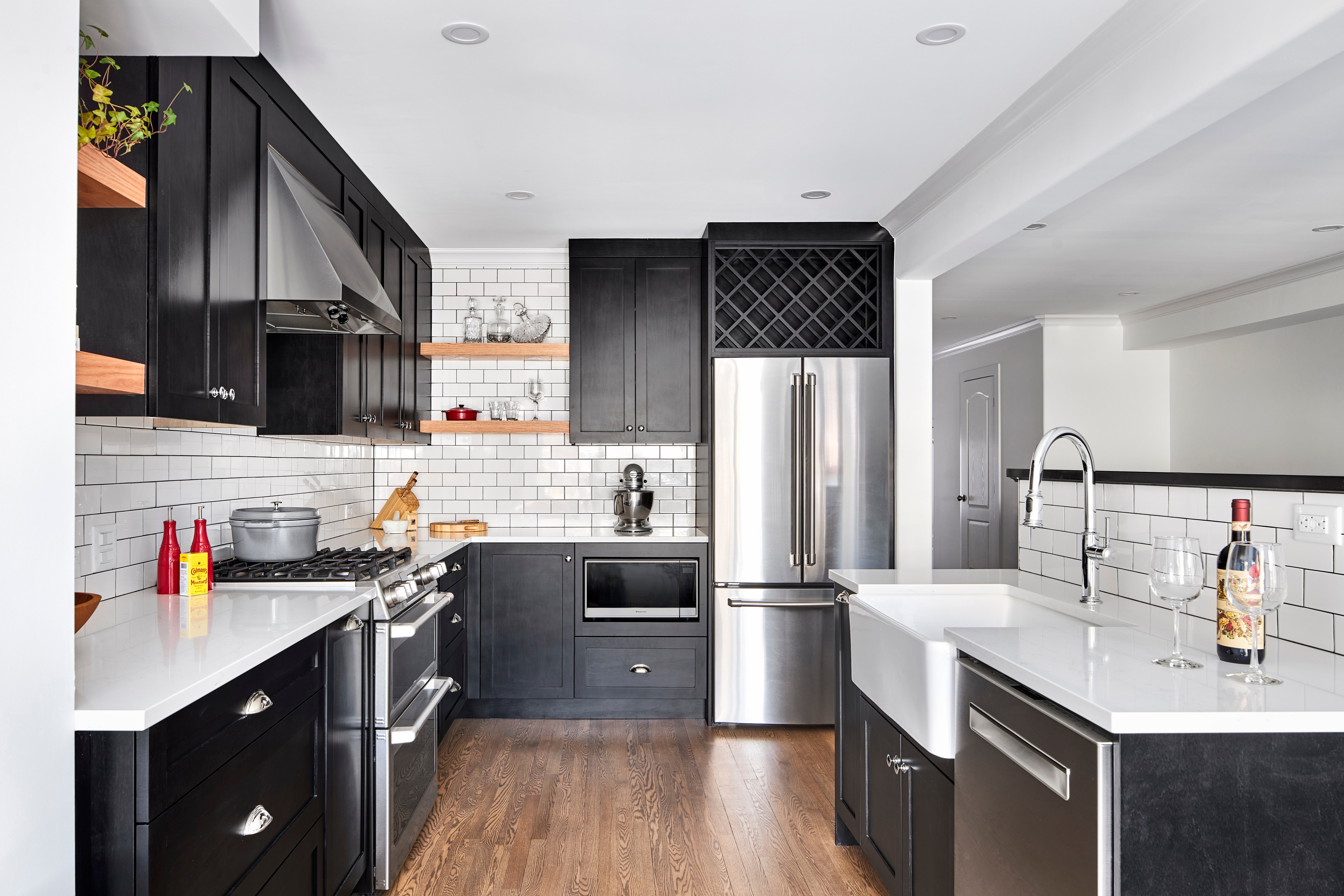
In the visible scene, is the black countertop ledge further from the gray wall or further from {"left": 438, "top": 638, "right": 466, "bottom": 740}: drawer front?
the gray wall

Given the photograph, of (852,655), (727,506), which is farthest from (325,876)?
(727,506)

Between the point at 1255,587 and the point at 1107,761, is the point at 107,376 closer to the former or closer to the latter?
the point at 1107,761

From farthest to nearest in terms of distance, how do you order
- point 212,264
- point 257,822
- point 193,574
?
point 193,574 < point 212,264 < point 257,822

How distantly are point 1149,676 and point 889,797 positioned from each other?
102cm

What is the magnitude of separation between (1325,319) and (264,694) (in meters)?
6.17

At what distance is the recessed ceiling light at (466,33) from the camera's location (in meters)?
2.26

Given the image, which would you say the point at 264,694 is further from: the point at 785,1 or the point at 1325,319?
the point at 1325,319

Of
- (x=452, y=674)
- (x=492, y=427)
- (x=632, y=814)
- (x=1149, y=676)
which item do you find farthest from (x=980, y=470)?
(x=1149, y=676)

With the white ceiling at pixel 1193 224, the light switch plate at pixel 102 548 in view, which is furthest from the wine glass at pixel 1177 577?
the light switch plate at pixel 102 548

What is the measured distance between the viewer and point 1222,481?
195cm

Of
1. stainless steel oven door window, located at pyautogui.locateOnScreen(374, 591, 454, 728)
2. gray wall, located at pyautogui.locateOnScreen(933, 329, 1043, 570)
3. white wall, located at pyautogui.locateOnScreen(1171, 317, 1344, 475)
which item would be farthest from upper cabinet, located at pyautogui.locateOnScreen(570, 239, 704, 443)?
white wall, located at pyautogui.locateOnScreen(1171, 317, 1344, 475)

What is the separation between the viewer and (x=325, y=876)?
217 cm

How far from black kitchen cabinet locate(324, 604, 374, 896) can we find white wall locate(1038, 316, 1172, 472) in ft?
18.7

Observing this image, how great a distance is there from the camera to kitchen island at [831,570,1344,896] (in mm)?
1326
